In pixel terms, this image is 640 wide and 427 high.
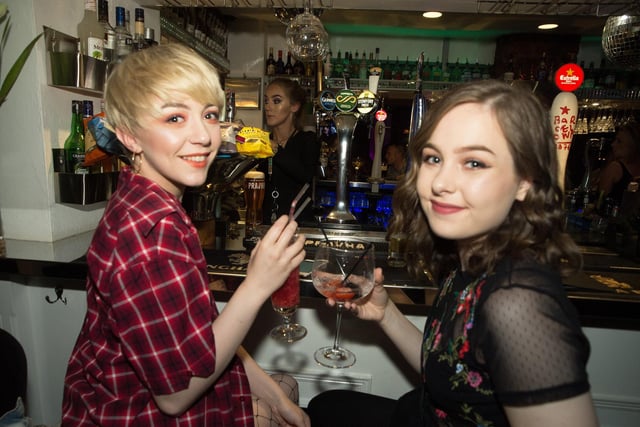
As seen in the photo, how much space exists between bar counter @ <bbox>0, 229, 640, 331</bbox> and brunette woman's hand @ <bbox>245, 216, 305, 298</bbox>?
1.46 ft

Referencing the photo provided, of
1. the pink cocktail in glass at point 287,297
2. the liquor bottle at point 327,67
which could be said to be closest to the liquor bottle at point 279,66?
the liquor bottle at point 327,67

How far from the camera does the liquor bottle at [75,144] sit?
5.82ft

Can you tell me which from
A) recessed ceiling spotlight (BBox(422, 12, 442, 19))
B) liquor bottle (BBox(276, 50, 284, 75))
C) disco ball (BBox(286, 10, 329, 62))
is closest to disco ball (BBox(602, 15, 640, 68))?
disco ball (BBox(286, 10, 329, 62))

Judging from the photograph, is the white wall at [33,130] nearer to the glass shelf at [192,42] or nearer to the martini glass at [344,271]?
the martini glass at [344,271]

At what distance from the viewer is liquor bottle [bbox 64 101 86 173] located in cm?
178

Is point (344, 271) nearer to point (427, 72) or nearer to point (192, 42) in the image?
point (192, 42)

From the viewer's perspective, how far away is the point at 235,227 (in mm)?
2158

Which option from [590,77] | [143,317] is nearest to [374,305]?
[143,317]

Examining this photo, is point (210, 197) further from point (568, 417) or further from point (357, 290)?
point (568, 417)

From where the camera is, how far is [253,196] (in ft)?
6.34

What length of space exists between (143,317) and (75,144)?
143 cm

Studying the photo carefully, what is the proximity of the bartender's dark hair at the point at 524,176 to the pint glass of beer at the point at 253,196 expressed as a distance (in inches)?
41.9

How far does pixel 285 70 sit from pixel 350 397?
5.07 metres

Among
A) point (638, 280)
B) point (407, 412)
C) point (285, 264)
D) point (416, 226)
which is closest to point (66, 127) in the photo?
point (285, 264)
